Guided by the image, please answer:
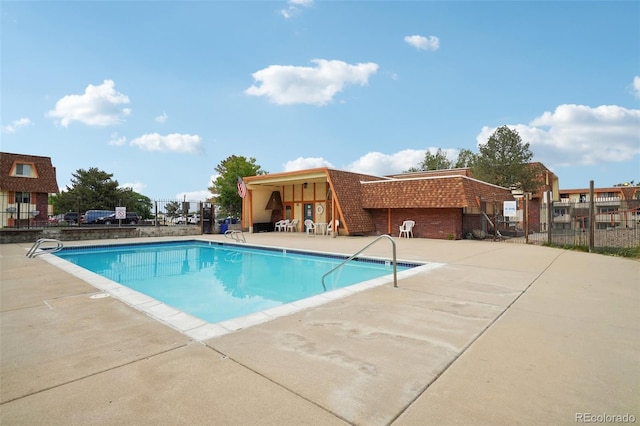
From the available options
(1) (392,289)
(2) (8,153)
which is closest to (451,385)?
(1) (392,289)

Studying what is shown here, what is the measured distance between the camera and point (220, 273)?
30.2 ft

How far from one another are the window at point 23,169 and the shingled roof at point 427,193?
2648 centimetres

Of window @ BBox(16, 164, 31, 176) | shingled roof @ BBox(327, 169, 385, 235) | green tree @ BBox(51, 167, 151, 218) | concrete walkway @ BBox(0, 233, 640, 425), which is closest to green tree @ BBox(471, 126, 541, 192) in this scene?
shingled roof @ BBox(327, 169, 385, 235)

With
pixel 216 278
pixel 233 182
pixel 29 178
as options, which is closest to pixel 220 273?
pixel 216 278

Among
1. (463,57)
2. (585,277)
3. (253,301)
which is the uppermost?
(463,57)

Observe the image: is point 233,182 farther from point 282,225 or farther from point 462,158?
point 462,158

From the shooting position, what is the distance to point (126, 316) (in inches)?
150

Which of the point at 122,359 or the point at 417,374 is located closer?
the point at 417,374

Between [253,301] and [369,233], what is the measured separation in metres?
12.6

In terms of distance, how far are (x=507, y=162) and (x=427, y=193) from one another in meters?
14.0

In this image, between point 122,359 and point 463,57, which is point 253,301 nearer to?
point 122,359

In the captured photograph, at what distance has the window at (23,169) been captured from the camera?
2422 cm

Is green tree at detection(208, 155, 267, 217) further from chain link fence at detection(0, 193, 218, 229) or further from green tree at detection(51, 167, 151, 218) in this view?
green tree at detection(51, 167, 151, 218)

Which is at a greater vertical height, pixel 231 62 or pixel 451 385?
pixel 231 62
